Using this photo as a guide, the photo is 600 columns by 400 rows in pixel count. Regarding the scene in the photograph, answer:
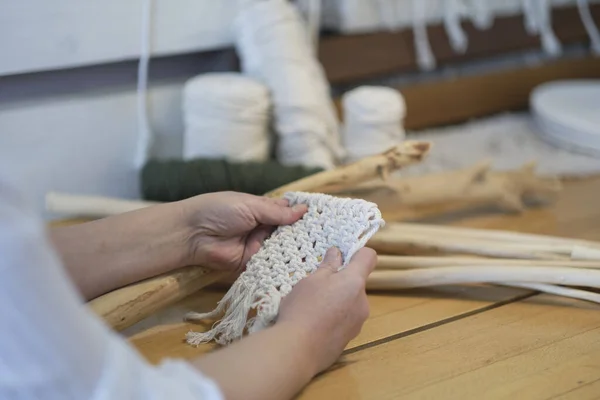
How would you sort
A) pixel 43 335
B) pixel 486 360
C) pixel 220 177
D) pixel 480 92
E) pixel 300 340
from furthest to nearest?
pixel 480 92 < pixel 220 177 < pixel 486 360 < pixel 300 340 < pixel 43 335

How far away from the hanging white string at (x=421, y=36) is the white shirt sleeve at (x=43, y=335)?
124cm

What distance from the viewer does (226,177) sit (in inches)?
48.1

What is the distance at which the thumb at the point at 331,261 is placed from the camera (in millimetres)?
847

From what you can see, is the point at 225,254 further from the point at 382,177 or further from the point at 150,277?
the point at 382,177

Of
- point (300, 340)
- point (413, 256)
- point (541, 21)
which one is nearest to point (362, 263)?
point (300, 340)

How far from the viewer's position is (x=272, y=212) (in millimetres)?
946

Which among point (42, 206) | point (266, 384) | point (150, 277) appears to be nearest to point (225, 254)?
point (150, 277)

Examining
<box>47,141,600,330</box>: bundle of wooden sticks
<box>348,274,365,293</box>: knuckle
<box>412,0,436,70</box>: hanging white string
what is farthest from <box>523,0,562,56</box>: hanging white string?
<box>348,274,365,293</box>: knuckle

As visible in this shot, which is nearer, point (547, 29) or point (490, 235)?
point (490, 235)

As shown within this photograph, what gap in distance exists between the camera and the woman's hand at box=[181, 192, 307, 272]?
0.93m

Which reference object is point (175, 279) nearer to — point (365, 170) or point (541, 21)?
point (365, 170)

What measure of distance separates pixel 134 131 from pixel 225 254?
56 centimetres

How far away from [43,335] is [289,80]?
2.89ft

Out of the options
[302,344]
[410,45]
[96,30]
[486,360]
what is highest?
[96,30]
